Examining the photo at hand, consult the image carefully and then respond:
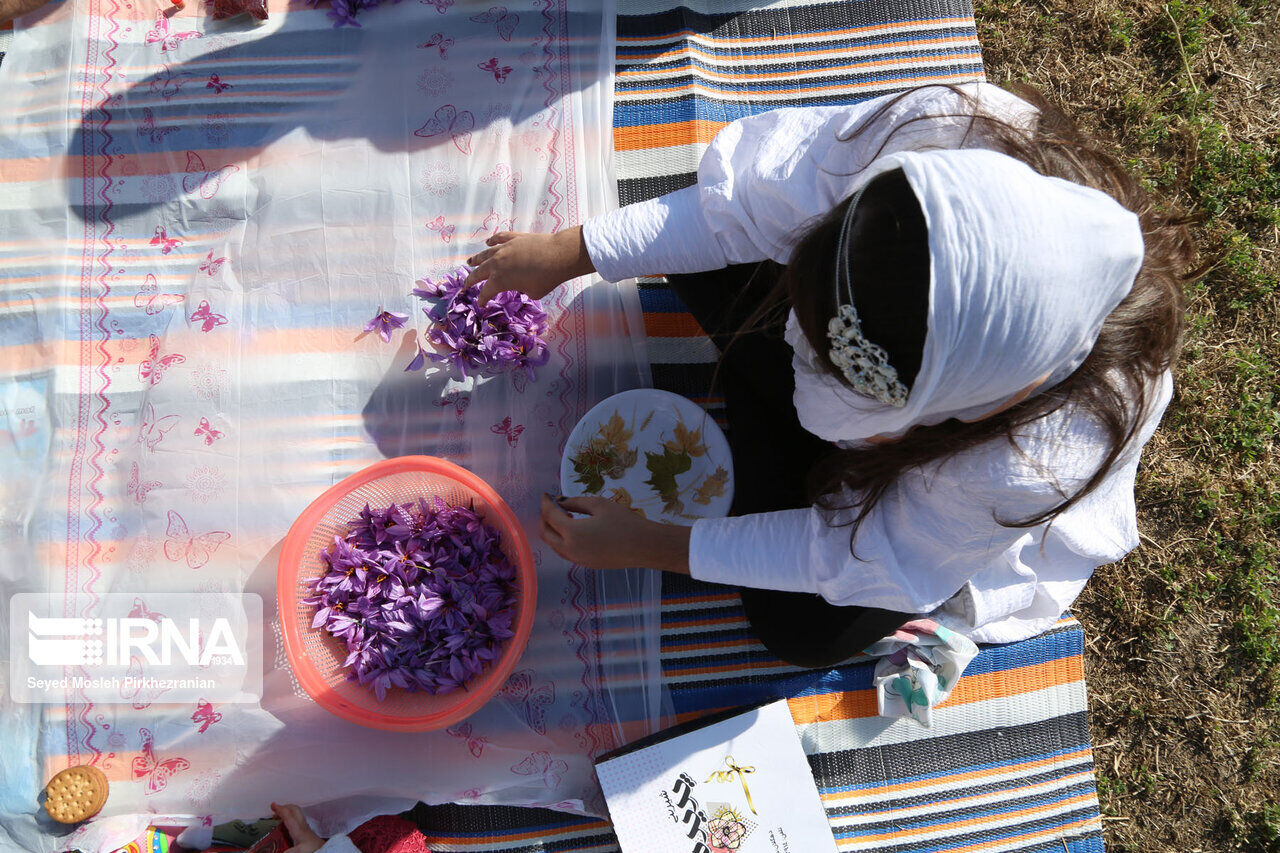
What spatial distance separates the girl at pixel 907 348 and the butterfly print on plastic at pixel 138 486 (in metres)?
Result: 0.76

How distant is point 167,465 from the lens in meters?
1.48

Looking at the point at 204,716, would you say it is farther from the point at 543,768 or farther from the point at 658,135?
the point at 658,135

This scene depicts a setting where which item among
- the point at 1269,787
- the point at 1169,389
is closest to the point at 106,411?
the point at 1169,389

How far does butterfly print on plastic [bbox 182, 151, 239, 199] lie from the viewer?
1568 mm

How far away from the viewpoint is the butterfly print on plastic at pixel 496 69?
1.62m

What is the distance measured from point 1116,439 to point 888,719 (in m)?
0.86

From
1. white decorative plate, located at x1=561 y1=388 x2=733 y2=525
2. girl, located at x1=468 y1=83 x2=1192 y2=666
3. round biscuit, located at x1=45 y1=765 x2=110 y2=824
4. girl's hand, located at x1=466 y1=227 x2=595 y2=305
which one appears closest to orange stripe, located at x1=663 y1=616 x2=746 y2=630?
girl, located at x1=468 y1=83 x2=1192 y2=666

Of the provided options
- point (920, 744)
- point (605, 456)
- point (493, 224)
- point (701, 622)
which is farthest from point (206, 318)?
point (920, 744)

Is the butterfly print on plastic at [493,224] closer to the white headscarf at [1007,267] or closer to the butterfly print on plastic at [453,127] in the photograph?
the butterfly print on plastic at [453,127]

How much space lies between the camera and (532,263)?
51.1 inches

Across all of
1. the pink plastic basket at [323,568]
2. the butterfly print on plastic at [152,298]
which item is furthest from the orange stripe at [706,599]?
the butterfly print on plastic at [152,298]

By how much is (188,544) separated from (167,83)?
953 millimetres

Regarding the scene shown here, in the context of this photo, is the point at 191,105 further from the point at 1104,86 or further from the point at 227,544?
the point at 1104,86

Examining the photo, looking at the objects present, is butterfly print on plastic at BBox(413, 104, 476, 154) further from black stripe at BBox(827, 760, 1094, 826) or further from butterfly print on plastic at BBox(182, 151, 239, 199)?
black stripe at BBox(827, 760, 1094, 826)
